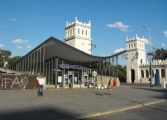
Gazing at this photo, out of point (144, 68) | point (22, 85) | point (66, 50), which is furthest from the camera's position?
point (144, 68)

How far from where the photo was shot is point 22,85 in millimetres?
33906

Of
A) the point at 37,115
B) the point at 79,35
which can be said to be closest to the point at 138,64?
the point at 79,35

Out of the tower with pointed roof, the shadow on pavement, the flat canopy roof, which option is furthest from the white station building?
the shadow on pavement

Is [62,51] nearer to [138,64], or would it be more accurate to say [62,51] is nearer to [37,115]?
[37,115]

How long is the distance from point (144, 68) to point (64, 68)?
67.5 m

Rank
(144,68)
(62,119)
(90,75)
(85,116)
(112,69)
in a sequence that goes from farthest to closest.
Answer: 1. (144,68)
2. (112,69)
3. (90,75)
4. (85,116)
5. (62,119)

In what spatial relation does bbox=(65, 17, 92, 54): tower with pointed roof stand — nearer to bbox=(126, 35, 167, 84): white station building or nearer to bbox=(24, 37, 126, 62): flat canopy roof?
bbox=(126, 35, 167, 84): white station building

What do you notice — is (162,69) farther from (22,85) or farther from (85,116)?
(85,116)

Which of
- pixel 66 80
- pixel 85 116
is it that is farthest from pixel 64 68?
pixel 85 116

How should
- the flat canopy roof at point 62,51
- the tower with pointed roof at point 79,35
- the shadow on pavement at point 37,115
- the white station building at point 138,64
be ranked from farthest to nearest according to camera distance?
the tower with pointed roof at point 79,35 → the white station building at point 138,64 → the flat canopy roof at point 62,51 → the shadow on pavement at point 37,115

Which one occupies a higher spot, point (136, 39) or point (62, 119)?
point (136, 39)

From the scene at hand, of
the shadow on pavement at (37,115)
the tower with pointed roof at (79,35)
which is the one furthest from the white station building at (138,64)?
the shadow on pavement at (37,115)

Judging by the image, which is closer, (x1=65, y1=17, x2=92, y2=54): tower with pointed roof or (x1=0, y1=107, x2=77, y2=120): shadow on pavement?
(x1=0, y1=107, x2=77, y2=120): shadow on pavement

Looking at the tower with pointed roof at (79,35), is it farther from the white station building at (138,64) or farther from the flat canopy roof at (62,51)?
the flat canopy roof at (62,51)
